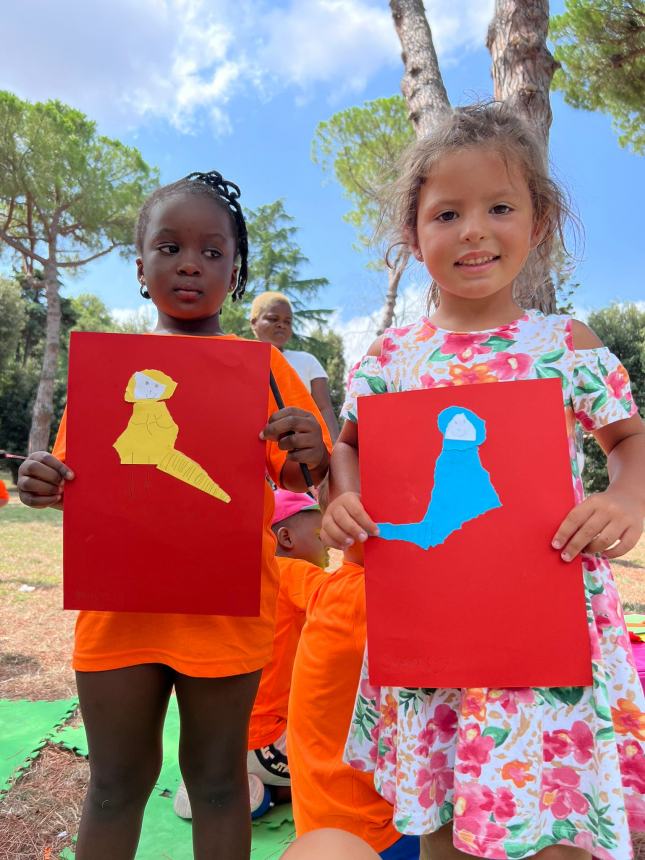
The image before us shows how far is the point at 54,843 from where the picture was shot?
68.9 inches

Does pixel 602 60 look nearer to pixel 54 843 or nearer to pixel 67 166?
pixel 54 843

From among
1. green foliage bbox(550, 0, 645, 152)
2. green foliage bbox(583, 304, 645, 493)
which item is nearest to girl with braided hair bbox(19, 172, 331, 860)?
green foliage bbox(550, 0, 645, 152)

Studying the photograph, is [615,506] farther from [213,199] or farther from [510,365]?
[213,199]

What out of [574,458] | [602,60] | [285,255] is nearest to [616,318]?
[602,60]

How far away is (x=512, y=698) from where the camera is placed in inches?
38.3

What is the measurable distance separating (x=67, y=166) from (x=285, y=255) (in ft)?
36.6

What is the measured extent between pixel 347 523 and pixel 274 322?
118 inches

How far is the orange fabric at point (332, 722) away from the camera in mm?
1429

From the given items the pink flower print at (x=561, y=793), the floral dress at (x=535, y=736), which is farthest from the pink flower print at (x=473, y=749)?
the pink flower print at (x=561, y=793)

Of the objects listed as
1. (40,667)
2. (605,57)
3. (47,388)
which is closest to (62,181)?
(47,388)

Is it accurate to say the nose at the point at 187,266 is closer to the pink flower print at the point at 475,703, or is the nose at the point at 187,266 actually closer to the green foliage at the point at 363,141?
the pink flower print at the point at 475,703

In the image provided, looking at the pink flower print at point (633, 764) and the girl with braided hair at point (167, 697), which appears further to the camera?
the girl with braided hair at point (167, 697)

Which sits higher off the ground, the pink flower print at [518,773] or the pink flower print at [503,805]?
the pink flower print at [518,773]

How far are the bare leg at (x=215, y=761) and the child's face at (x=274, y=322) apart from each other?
2870mm
